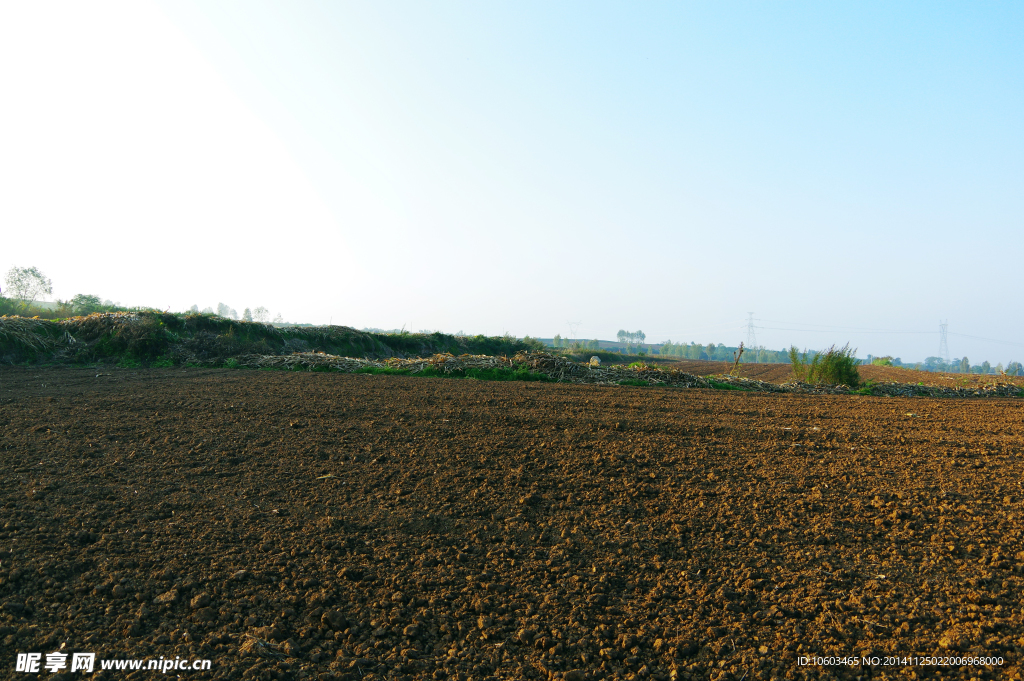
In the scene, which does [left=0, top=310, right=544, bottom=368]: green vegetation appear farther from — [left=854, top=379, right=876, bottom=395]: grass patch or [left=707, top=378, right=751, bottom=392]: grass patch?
[left=854, top=379, right=876, bottom=395]: grass patch

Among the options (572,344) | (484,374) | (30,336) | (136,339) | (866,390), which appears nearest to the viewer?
(484,374)

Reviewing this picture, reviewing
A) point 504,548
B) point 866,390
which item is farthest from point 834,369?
point 504,548

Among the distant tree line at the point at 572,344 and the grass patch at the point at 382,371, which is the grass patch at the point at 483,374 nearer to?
the grass patch at the point at 382,371

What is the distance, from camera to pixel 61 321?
13602 millimetres

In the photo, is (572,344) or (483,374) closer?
(483,374)

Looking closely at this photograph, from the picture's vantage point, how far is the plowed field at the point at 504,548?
2256 millimetres

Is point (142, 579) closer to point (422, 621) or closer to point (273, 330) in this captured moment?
point (422, 621)

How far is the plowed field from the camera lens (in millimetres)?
2256

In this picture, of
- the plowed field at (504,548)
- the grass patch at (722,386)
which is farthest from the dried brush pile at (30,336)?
the grass patch at (722,386)

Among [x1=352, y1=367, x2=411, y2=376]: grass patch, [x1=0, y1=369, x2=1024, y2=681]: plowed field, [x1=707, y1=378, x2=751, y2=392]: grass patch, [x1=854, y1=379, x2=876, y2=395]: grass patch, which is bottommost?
[x1=0, y1=369, x2=1024, y2=681]: plowed field

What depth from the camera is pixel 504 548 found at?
3137 mm

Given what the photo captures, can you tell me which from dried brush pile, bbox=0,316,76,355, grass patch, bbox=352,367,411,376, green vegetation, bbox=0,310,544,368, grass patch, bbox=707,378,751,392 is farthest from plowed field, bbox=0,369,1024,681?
dried brush pile, bbox=0,316,76,355

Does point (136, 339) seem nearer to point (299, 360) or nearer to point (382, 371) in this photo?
point (299, 360)

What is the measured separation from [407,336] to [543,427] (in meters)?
18.3
